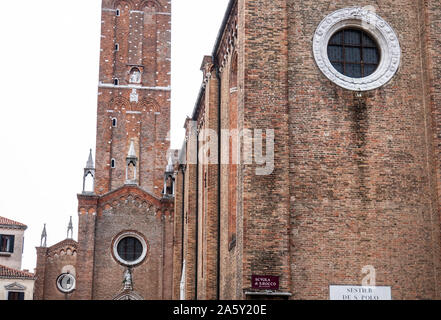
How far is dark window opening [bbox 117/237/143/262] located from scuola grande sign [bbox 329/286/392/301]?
20.0 metres

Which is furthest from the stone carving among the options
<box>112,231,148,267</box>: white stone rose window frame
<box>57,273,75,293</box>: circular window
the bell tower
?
the bell tower

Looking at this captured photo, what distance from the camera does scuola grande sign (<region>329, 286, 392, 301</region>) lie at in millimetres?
15812

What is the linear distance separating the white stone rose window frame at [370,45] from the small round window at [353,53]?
48mm

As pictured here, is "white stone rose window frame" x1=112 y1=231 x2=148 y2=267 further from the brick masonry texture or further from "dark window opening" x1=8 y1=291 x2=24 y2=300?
"dark window opening" x1=8 y1=291 x2=24 y2=300

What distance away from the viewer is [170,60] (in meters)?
43.1

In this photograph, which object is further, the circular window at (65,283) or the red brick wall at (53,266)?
the circular window at (65,283)

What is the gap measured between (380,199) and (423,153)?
5.14ft

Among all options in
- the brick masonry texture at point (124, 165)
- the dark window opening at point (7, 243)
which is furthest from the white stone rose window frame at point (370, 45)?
the dark window opening at point (7, 243)

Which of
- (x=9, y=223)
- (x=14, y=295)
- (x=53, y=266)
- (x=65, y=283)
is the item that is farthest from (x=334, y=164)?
(x=9, y=223)

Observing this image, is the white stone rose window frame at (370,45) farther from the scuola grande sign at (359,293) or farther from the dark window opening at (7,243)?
the dark window opening at (7,243)

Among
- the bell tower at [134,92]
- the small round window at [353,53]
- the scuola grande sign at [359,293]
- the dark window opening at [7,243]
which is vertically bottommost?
the scuola grande sign at [359,293]

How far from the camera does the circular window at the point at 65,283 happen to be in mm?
37844

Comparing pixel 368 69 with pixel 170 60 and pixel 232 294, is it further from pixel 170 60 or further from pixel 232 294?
pixel 170 60

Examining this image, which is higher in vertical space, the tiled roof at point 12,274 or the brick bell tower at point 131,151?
the brick bell tower at point 131,151
